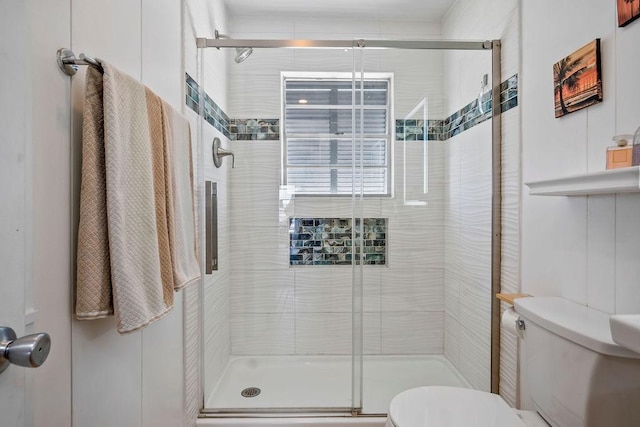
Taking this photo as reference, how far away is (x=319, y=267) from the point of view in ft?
6.59

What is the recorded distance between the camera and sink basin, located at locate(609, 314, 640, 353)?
0.65m

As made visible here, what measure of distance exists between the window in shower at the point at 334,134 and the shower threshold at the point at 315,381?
0.96 meters

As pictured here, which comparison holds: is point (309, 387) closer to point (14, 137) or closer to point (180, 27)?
point (14, 137)

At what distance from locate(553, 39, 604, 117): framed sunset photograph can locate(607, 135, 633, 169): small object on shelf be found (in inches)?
9.2

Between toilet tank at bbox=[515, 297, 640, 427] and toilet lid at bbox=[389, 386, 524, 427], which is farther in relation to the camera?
toilet lid at bbox=[389, 386, 524, 427]

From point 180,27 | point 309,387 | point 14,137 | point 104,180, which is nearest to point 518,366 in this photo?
point 309,387

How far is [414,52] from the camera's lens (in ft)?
5.87

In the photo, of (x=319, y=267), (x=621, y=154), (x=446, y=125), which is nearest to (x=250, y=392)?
(x=319, y=267)

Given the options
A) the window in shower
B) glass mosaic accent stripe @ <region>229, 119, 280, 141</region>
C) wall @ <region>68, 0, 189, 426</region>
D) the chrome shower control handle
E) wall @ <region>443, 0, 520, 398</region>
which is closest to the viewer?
the chrome shower control handle

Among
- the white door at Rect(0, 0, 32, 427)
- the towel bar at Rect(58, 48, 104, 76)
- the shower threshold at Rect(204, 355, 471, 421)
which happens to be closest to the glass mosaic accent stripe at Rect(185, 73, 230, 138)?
the towel bar at Rect(58, 48, 104, 76)

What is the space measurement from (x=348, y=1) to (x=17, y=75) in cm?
210

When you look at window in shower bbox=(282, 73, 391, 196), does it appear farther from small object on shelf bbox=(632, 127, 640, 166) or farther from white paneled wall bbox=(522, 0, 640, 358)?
small object on shelf bbox=(632, 127, 640, 166)

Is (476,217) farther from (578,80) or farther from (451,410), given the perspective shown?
(451,410)

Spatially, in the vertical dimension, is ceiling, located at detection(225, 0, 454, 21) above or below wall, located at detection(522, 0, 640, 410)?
above
